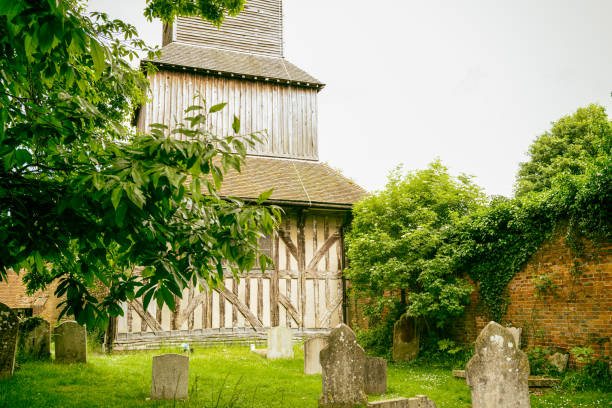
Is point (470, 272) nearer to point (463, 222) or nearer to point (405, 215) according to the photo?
point (463, 222)

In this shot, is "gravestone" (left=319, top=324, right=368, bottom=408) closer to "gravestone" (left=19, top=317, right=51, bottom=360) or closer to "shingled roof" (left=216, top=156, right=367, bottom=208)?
"gravestone" (left=19, top=317, right=51, bottom=360)

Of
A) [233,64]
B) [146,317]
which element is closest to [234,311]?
[146,317]

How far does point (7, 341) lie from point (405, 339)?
9488mm

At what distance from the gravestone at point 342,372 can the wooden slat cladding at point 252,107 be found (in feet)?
36.5

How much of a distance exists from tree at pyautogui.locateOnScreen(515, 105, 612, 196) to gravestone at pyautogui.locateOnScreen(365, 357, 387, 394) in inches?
757

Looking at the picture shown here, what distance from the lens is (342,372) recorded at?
7.06 meters

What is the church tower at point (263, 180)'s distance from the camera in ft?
47.5

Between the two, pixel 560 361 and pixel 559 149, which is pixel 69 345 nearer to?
pixel 560 361

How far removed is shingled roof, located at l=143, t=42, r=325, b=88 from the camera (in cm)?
1769

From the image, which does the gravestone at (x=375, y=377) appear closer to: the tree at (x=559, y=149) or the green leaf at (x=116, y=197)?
the green leaf at (x=116, y=197)

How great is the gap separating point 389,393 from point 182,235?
6.30 m

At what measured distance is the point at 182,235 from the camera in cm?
341

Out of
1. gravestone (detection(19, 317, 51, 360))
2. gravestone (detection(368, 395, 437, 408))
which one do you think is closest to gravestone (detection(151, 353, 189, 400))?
gravestone (detection(368, 395, 437, 408))

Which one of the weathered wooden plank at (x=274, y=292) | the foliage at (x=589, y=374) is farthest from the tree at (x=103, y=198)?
the weathered wooden plank at (x=274, y=292)
